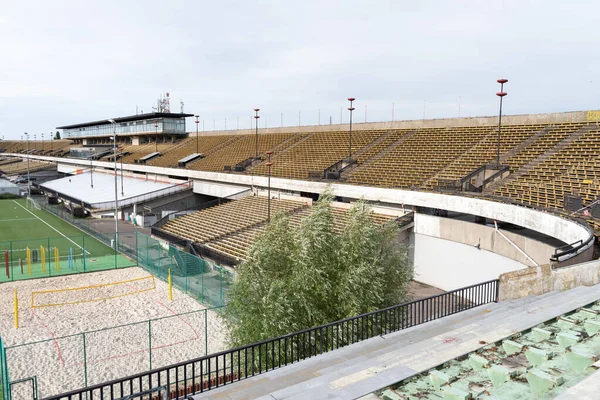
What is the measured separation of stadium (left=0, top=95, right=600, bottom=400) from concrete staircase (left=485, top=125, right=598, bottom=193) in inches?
6.0

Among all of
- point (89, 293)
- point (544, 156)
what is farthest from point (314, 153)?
point (89, 293)

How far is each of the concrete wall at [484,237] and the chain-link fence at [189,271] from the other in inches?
447

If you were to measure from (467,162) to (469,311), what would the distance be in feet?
62.7

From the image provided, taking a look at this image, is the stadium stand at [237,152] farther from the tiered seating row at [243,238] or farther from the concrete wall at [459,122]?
the tiered seating row at [243,238]

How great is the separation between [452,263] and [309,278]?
13256mm

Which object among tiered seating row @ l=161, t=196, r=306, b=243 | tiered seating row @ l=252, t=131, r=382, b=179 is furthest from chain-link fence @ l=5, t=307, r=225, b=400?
tiered seating row @ l=252, t=131, r=382, b=179

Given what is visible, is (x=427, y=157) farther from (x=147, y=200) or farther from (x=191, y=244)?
(x=147, y=200)

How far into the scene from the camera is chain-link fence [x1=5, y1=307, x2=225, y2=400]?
14422mm

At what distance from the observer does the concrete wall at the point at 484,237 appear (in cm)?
1962

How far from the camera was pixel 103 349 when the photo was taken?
16.6 meters

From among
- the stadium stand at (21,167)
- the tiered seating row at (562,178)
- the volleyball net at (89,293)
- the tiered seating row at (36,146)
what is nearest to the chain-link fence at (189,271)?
→ the volleyball net at (89,293)

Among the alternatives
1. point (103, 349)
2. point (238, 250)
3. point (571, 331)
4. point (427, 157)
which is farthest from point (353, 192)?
point (571, 331)

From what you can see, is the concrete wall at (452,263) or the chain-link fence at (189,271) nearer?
the chain-link fence at (189,271)

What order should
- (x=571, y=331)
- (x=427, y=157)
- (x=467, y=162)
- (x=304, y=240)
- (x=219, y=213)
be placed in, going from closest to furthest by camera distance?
(x=571, y=331), (x=304, y=240), (x=467, y=162), (x=427, y=157), (x=219, y=213)
